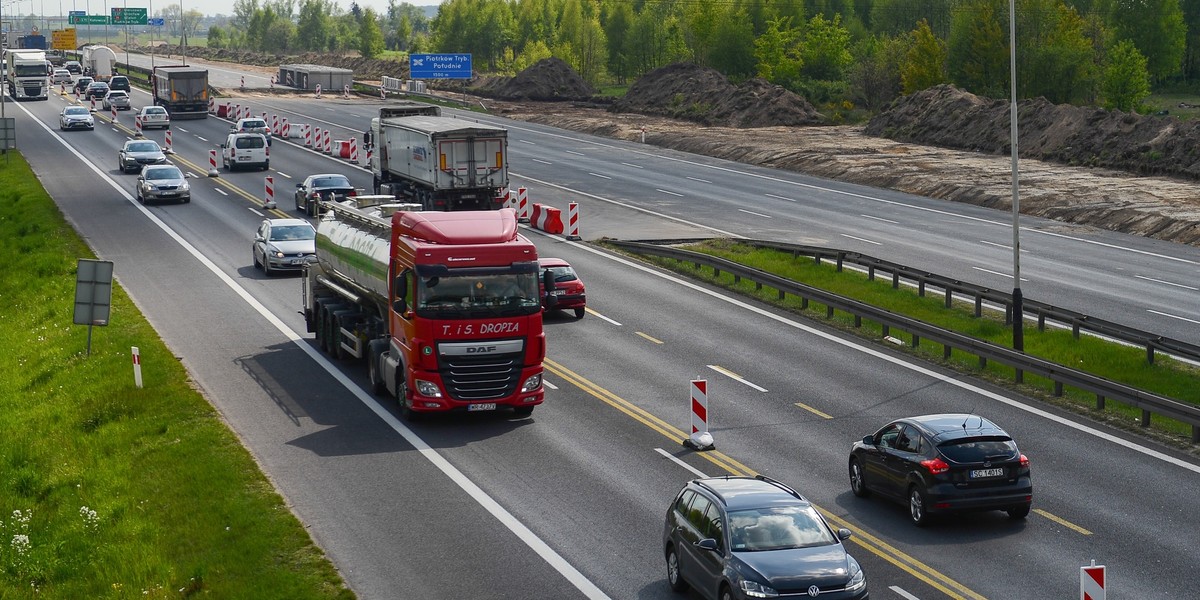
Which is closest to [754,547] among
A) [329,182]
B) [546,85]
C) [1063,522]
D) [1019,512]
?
[1019,512]

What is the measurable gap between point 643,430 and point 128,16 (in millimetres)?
178471

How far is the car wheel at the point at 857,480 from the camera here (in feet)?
70.0

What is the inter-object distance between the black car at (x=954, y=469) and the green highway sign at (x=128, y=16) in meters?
182

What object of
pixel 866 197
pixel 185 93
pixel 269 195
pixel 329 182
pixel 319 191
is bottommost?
pixel 866 197

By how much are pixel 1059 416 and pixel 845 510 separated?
7.97 meters

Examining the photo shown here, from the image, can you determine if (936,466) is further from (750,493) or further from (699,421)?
(699,421)

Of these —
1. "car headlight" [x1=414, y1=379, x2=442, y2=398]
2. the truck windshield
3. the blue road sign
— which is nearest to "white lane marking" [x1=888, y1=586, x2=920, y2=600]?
the truck windshield

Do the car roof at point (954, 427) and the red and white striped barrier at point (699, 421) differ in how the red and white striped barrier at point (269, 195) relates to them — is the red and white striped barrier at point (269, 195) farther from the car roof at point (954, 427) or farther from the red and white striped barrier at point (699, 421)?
the car roof at point (954, 427)

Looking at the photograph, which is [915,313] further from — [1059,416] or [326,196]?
[326,196]

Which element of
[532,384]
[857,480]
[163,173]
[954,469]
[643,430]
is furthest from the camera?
[163,173]

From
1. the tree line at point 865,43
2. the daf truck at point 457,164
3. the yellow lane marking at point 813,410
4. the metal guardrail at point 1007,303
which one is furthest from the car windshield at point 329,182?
the tree line at point 865,43

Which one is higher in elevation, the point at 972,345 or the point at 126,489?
the point at 972,345

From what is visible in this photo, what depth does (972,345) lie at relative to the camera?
2991 cm

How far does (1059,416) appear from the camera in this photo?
26562 millimetres
